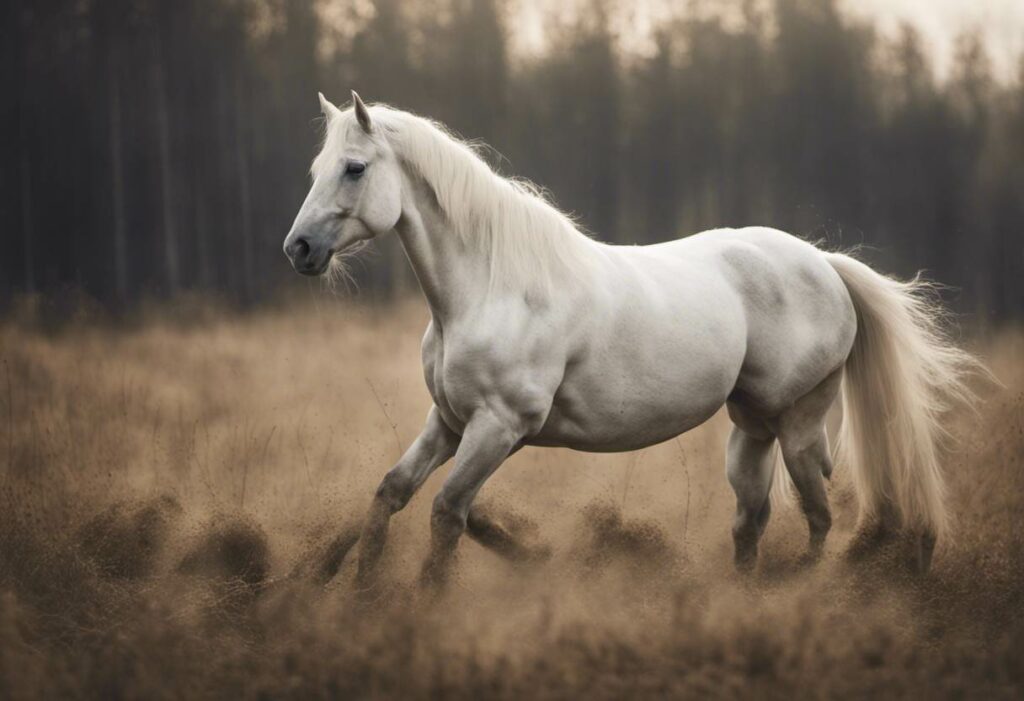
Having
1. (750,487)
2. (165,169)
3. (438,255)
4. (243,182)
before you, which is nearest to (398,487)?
(438,255)

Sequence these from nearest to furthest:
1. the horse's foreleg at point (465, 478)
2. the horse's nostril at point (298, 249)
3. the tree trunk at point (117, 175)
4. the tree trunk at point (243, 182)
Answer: the horse's nostril at point (298, 249), the horse's foreleg at point (465, 478), the tree trunk at point (117, 175), the tree trunk at point (243, 182)

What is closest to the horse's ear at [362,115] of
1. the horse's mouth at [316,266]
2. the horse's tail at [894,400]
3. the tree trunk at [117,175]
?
the horse's mouth at [316,266]

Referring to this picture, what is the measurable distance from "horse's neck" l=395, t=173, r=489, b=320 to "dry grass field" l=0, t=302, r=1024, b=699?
1.07m

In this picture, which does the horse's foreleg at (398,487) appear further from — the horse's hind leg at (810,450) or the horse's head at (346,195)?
the horse's hind leg at (810,450)

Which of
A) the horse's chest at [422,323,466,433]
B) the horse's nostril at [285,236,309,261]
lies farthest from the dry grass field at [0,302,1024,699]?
the horse's nostril at [285,236,309,261]

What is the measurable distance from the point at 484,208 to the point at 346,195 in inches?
23.6

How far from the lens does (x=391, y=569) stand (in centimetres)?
457

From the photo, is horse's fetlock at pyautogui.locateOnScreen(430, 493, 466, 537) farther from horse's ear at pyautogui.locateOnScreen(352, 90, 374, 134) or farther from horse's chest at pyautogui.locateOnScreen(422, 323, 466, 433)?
horse's ear at pyautogui.locateOnScreen(352, 90, 374, 134)

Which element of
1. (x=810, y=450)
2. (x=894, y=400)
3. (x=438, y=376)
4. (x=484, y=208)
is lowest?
(x=810, y=450)

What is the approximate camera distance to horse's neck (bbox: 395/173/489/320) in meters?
4.13

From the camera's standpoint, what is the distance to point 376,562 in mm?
4238

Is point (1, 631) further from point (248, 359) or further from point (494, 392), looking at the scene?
point (248, 359)

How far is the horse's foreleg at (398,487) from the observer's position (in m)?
4.21

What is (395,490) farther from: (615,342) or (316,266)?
(615,342)
